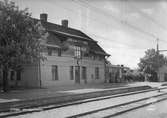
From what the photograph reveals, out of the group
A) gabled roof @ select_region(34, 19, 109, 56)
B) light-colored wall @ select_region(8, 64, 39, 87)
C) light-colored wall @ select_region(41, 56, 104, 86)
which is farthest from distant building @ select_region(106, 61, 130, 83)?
light-colored wall @ select_region(8, 64, 39, 87)

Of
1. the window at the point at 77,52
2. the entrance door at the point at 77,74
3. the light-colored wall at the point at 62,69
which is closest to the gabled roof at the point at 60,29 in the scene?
the window at the point at 77,52

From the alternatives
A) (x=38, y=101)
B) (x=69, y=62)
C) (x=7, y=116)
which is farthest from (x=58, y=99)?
(x=69, y=62)

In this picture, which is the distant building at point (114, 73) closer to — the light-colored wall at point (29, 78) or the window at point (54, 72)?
the window at point (54, 72)

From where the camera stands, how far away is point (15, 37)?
2308 centimetres

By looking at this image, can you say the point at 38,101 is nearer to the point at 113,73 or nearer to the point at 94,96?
the point at 94,96

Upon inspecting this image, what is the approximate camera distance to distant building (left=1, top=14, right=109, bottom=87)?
32.2 meters

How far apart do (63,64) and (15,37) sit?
12.9 meters

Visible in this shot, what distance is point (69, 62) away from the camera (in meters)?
36.6

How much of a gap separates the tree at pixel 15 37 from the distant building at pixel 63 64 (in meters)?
3.80

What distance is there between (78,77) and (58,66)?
5.24 m

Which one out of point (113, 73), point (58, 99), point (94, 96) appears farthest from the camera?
point (113, 73)

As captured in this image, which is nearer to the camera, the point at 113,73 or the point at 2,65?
the point at 2,65

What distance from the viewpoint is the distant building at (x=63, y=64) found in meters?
32.2

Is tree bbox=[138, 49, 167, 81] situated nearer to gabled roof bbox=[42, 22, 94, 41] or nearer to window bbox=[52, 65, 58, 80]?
gabled roof bbox=[42, 22, 94, 41]
